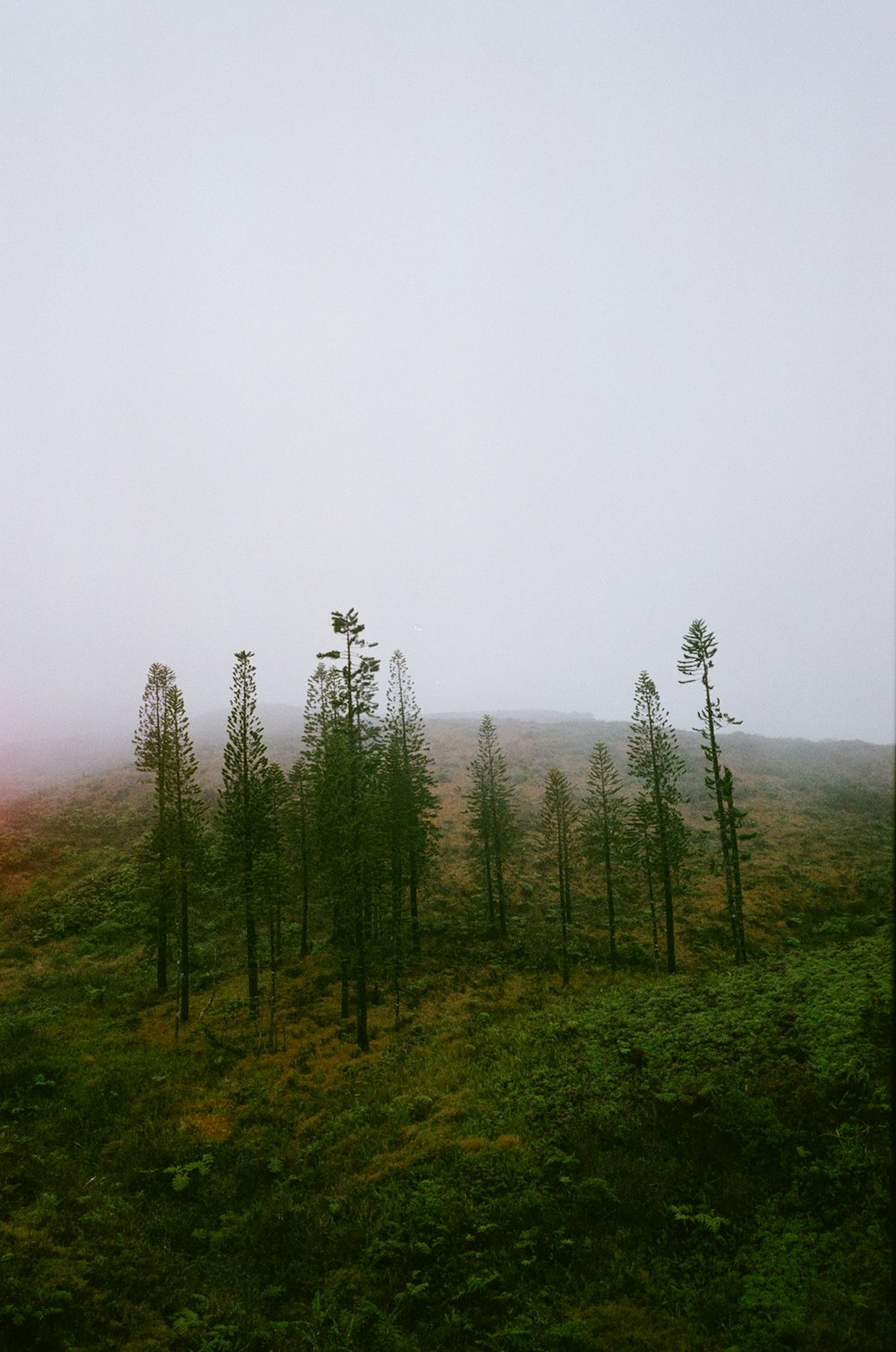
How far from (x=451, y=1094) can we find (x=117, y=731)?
12519 cm

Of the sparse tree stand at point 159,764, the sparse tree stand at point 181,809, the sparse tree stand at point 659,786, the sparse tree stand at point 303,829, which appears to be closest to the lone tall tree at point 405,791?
the sparse tree stand at point 303,829

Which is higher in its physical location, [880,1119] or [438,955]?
[880,1119]

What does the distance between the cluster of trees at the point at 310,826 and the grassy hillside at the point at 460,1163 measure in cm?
310

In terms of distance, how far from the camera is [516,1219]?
1138 cm

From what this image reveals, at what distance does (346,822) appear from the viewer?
23.1 m

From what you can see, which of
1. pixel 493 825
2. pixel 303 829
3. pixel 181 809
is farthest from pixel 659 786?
pixel 181 809

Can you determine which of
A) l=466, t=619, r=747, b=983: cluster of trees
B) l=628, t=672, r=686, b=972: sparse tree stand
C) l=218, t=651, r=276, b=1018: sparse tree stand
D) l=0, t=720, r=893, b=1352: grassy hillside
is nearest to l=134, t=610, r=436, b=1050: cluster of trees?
l=218, t=651, r=276, b=1018: sparse tree stand

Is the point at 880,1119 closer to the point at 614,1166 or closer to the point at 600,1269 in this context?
the point at 614,1166

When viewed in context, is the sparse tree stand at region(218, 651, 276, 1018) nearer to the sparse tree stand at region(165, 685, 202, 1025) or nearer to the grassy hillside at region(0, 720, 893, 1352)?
the sparse tree stand at region(165, 685, 202, 1025)

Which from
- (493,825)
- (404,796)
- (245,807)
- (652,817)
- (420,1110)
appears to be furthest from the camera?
(493,825)

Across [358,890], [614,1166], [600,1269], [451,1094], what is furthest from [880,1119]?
[358,890]

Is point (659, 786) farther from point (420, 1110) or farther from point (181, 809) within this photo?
point (181, 809)

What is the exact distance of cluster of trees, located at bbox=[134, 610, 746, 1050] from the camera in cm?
2361

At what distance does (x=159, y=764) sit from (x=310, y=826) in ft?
30.9
